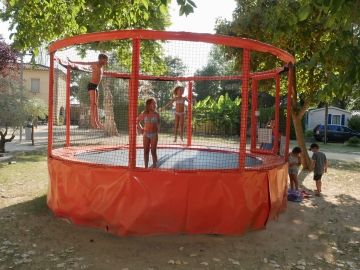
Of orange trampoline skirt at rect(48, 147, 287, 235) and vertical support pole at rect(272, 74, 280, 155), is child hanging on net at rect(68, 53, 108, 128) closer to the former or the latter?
orange trampoline skirt at rect(48, 147, 287, 235)

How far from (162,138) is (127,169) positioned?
6.04 meters

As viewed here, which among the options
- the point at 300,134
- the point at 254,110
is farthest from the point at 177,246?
the point at 300,134

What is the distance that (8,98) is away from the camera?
50.0 feet

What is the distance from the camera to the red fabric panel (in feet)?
18.2

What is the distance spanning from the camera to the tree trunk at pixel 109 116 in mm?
7849

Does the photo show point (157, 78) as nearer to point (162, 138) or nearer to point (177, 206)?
point (162, 138)

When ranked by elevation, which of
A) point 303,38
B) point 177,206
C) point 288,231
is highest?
point 303,38

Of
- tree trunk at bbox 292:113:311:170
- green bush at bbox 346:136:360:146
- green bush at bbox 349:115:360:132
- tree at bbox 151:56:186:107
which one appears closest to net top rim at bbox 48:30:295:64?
tree at bbox 151:56:186:107

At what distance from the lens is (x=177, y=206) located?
5586mm

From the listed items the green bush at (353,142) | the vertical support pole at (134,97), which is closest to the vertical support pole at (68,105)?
the vertical support pole at (134,97)

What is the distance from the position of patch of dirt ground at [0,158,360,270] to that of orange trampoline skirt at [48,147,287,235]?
0.16m

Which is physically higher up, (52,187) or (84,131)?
(84,131)

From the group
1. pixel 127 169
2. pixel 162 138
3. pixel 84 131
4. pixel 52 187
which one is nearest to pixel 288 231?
pixel 127 169

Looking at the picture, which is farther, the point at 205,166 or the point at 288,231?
the point at 205,166
